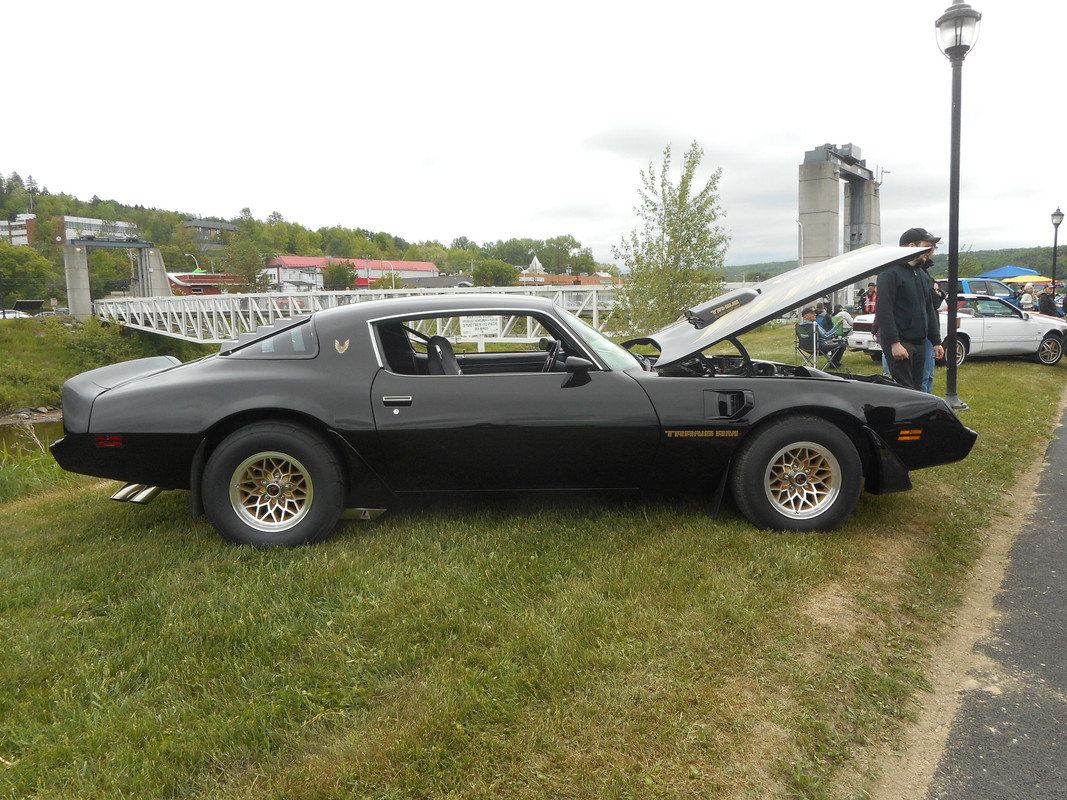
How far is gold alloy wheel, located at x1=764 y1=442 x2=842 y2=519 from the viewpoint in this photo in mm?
4008

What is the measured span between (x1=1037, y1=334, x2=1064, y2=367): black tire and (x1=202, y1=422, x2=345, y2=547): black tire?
13.7 m

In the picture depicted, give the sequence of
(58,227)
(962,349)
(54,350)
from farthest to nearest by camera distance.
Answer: (58,227) → (54,350) → (962,349)

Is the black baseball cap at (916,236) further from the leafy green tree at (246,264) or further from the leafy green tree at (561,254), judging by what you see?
the leafy green tree at (561,254)

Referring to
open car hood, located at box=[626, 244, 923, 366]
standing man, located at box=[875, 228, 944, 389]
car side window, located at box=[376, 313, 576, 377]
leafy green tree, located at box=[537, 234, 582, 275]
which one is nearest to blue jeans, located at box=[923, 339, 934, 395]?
standing man, located at box=[875, 228, 944, 389]

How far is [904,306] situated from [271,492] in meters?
5.29

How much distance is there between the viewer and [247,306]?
36.9 meters

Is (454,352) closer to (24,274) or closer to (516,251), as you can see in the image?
(24,274)

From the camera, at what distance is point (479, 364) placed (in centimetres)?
516

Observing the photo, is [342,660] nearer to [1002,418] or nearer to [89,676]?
[89,676]

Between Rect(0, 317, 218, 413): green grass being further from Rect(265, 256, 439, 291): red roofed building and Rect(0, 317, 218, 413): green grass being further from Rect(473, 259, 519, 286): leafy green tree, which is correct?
Rect(473, 259, 519, 286): leafy green tree

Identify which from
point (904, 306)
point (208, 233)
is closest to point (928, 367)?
point (904, 306)

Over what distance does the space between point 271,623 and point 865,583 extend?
9.03 ft

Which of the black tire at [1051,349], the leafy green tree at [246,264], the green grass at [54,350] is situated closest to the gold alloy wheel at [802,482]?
the black tire at [1051,349]

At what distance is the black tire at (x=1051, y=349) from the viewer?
1294cm
